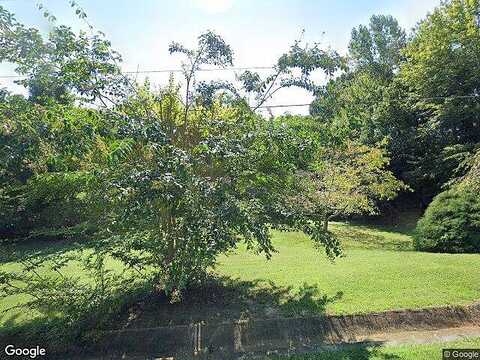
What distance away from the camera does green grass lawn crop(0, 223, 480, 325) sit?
6133 millimetres

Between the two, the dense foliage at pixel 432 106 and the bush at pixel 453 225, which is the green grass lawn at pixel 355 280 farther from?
the dense foliage at pixel 432 106

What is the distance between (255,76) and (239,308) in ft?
12.6

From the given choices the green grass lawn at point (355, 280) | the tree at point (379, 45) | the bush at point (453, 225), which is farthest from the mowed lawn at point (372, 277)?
the tree at point (379, 45)

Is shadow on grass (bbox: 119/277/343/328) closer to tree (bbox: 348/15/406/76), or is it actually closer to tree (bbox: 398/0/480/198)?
tree (bbox: 398/0/480/198)

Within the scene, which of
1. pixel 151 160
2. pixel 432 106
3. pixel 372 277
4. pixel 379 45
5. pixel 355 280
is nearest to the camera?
pixel 151 160

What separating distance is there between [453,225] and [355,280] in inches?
198

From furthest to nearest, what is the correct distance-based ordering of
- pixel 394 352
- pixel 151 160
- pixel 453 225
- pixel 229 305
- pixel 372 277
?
1. pixel 453 225
2. pixel 372 277
3. pixel 229 305
4. pixel 151 160
5. pixel 394 352

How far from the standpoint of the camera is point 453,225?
10.5 metres

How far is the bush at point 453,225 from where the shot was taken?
10.2 m

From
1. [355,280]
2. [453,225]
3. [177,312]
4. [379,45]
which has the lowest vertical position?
[177,312]

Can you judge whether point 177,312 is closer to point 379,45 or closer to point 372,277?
point 372,277

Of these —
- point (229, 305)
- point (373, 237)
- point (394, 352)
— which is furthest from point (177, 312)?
point (373, 237)

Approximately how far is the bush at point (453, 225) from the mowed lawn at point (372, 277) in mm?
1767

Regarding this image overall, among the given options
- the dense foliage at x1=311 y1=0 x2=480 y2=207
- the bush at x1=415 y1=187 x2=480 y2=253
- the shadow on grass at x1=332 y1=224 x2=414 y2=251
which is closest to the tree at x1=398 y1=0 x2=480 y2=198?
the dense foliage at x1=311 y1=0 x2=480 y2=207
